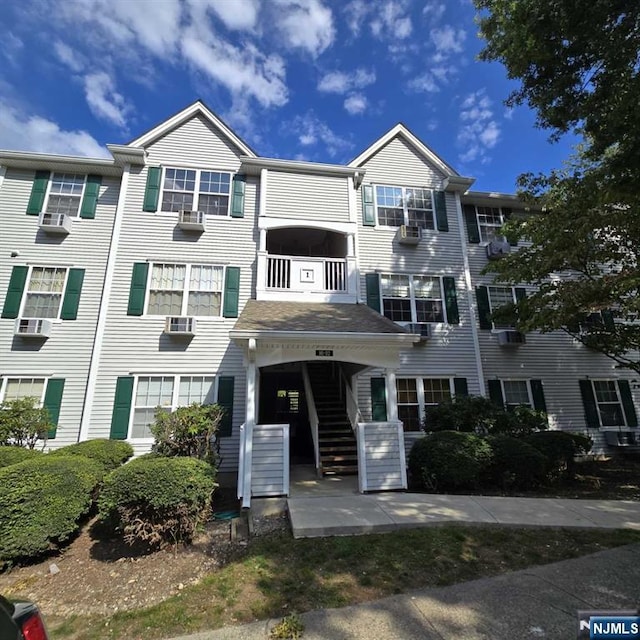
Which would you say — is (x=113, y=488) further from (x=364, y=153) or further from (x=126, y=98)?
(x=364, y=153)

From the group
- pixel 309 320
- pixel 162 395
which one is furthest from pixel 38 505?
pixel 309 320

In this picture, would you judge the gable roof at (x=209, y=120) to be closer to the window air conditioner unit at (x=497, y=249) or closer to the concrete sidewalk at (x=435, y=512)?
the window air conditioner unit at (x=497, y=249)

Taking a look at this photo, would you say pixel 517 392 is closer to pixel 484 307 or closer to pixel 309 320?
pixel 484 307

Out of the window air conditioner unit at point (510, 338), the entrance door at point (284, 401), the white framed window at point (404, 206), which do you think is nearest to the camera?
the window air conditioner unit at point (510, 338)

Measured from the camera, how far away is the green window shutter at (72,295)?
10.2m

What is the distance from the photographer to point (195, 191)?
454 inches

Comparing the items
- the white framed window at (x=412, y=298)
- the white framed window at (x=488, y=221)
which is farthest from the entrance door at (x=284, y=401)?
the white framed window at (x=488, y=221)

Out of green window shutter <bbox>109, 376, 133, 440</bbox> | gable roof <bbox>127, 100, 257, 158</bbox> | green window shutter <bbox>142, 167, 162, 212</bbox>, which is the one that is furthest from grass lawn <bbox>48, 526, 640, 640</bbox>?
gable roof <bbox>127, 100, 257, 158</bbox>

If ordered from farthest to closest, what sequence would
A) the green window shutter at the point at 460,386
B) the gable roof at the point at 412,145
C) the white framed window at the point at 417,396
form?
the gable roof at the point at 412,145, the green window shutter at the point at 460,386, the white framed window at the point at 417,396

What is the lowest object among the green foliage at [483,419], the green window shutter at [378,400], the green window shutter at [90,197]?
the green foliage at [483,419]

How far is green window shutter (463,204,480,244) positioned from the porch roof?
5485 millimetres

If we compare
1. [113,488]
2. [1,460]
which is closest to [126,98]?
[1,460]

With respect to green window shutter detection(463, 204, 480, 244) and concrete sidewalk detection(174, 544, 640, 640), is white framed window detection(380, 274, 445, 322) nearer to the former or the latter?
green window shutter detection(463, 204, 480, 244)

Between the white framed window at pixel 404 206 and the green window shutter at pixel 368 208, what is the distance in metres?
0.21
